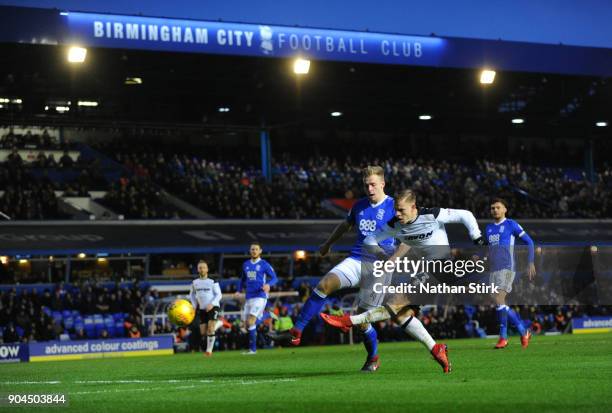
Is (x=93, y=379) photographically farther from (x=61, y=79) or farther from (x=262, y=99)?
(x=262, y=99)

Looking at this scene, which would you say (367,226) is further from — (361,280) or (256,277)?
(256,277)

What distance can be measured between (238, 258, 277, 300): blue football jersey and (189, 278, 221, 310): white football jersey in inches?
23.5

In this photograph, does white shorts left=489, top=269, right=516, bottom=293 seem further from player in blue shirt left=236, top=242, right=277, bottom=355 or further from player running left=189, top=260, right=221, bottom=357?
player running left=189, top=260, right=221, bottom=357

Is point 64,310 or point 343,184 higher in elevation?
point 343,184

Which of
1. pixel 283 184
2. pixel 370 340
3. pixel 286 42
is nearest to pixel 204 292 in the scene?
pixel 370 340

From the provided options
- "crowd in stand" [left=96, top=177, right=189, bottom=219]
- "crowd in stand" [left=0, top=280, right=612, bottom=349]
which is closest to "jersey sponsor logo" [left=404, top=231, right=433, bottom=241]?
"crowd in stand" [left=0, top=280, right=612, bottom=349]

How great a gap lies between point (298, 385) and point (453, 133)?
48251 mm

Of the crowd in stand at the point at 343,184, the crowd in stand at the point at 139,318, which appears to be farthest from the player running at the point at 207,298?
the crowd in stand at the point at 343,184

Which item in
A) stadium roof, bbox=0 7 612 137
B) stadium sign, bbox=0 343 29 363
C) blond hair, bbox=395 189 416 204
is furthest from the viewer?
stadium roof, bbox=0 7 612 137

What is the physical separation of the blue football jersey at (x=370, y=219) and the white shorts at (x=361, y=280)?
0.17m

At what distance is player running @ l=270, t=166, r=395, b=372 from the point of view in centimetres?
1228

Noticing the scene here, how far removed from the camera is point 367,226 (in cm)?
1250

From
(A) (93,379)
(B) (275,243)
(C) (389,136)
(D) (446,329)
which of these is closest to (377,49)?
(B) (275,243)

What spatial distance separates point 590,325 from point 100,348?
57.2ft
